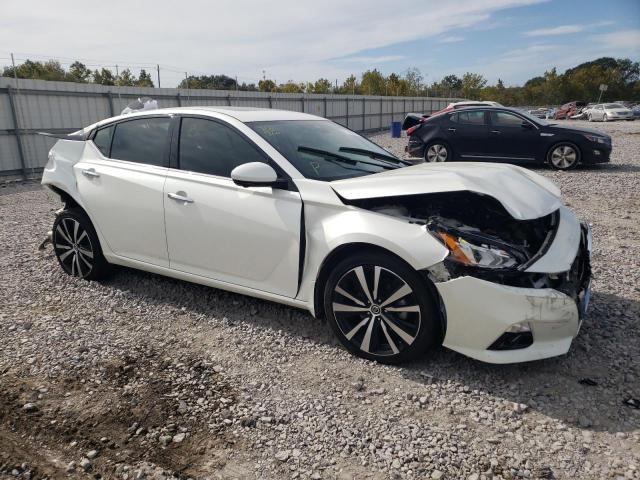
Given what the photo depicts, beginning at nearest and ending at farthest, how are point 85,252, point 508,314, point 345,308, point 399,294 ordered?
point 508,314 < point 399,294 < point 345,308 < point 85,252

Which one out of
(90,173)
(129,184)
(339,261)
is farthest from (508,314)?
(90,173)

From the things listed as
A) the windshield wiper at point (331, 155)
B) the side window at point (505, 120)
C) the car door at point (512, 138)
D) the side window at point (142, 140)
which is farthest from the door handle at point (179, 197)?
the side window at point (505, 120)

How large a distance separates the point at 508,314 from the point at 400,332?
2.18 ft

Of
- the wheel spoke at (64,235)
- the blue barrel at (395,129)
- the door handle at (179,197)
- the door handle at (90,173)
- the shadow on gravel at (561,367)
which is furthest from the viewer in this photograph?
the blue barrel at (395,129)

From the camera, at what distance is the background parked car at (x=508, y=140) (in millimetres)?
11391

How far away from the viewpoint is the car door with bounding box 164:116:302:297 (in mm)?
3395

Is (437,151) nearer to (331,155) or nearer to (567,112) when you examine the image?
(331,155)

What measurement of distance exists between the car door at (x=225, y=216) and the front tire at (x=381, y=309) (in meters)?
0.38

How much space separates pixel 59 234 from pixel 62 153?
0.79 metres

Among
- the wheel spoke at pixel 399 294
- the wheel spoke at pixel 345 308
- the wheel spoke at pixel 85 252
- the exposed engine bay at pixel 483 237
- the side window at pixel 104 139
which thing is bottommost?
the wheel spoke at pixel 85 252

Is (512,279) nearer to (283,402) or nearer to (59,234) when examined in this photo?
(283,402)

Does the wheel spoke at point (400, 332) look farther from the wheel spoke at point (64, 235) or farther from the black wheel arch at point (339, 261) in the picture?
the wheel spoke at point (64, 235)

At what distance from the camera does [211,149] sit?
3844 millimetres

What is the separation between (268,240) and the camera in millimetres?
3422
